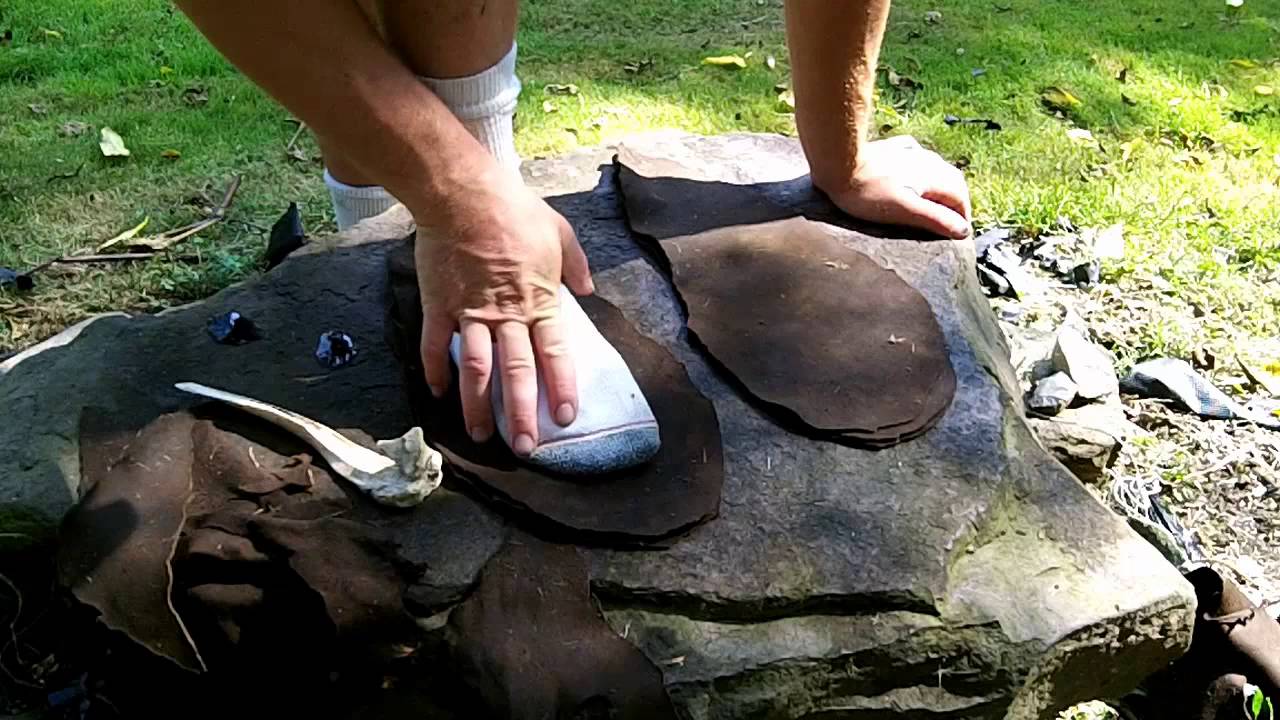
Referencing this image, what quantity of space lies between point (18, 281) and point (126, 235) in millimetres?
222

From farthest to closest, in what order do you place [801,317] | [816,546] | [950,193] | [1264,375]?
[1264,375]
[950,193]
[801,317]
[816,546]

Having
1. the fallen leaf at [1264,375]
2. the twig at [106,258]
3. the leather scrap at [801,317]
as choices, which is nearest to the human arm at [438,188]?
the leather scrap at [801,317]

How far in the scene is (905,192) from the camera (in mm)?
1804

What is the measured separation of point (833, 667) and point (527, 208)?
602 millimetres

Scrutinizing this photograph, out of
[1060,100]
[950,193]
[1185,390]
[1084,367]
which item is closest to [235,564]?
[950,193]

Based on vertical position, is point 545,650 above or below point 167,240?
above

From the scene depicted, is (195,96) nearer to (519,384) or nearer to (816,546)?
(519,384)

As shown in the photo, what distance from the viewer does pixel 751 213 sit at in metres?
1.81

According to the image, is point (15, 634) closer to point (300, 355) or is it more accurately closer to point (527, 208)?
point (300, 355)

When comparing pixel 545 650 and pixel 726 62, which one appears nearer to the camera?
pixel 545 650

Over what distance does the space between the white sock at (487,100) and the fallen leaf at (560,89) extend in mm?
1056

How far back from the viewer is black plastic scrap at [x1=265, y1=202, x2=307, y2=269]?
2.21 meters

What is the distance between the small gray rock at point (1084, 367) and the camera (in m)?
1.97

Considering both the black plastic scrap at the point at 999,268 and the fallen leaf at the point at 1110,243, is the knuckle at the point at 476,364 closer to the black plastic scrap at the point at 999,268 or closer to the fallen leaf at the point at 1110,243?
the black plastic scrap at the point at 999,268
